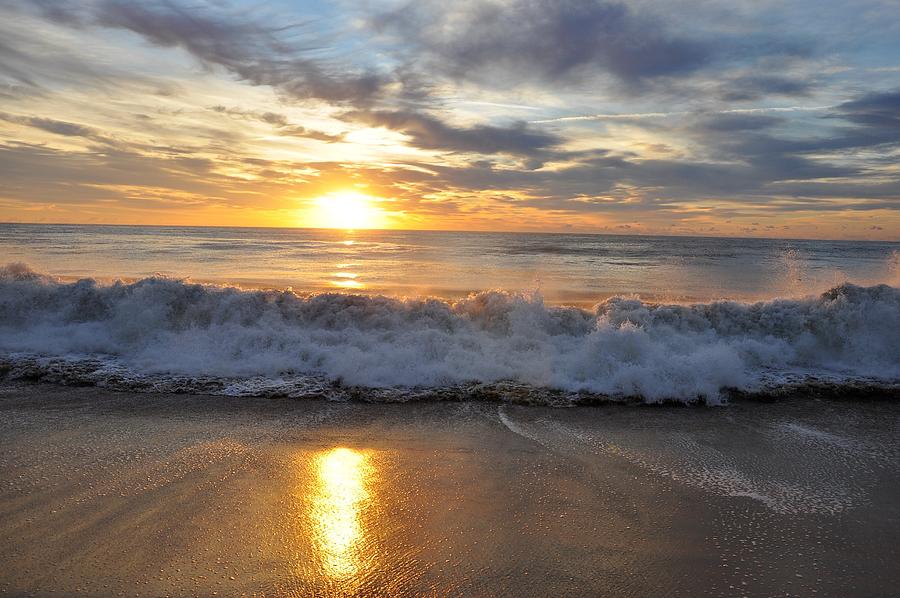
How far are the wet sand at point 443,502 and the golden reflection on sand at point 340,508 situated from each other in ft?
0.06

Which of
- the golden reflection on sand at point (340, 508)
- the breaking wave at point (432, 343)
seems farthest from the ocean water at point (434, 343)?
the golden reflection on sand at point (340, 508)

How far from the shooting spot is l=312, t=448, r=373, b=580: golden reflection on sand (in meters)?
3.65

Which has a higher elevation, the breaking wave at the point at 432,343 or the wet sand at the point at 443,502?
the breaking wave at the point at 432,343

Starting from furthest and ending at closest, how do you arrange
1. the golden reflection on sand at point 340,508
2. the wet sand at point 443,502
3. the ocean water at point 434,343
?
the ocean water at point 434,343 < the golden reflection on sand at point 340,508 < the wet sand at point 443,502

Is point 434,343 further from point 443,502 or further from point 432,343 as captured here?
point 443,502

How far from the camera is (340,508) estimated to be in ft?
14.4

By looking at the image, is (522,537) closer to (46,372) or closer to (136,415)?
(136,415)

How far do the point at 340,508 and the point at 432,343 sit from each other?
5178 mm

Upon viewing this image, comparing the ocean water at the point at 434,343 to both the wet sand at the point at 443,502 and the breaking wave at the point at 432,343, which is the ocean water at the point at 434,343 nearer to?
the breaking wave at the point at 432,343

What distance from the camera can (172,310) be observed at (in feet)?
35.9

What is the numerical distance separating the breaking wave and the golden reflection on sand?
2372 mm

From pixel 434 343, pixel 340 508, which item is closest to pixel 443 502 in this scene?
pixel 340 508

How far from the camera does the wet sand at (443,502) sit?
11.5 ft

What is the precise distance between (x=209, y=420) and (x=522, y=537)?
4.40 metres
